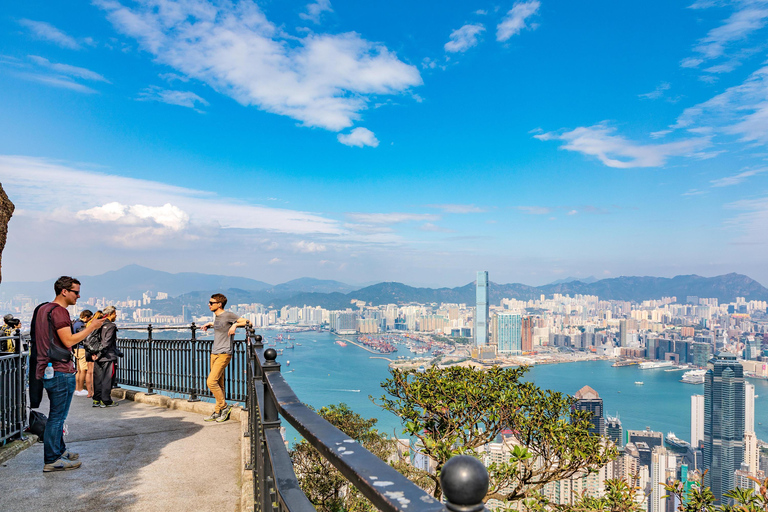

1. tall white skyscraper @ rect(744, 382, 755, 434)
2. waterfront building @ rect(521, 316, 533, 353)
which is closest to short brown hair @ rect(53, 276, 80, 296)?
tall white skyscraper @ rect(744, 382, 755, 434)

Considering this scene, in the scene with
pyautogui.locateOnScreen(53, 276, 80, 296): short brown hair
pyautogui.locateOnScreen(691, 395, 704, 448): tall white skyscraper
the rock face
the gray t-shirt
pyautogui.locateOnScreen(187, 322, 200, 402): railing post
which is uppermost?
the rock face

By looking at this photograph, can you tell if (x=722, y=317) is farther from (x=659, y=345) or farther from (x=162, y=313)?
(x=162, y=313)

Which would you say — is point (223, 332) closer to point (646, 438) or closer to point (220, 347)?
point (220, 347)

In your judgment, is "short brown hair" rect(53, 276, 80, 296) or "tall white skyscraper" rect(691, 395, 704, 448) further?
"tall white skyscraper" rect(691, 395, 704, 448)

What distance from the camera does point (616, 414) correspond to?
163 feet

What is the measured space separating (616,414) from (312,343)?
56.9 m

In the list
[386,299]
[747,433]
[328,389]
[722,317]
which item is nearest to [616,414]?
[747,433]

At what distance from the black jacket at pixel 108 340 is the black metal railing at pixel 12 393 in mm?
1847

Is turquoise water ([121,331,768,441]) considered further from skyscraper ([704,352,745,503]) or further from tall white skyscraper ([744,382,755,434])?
skyscraper ([704,352,745,503])

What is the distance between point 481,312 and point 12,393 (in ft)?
392

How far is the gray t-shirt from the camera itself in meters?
6.04

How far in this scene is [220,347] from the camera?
611 cm

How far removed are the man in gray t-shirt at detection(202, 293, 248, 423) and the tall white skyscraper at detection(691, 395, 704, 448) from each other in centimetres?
5218

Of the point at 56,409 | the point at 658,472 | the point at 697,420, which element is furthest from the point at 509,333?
the point at 56,409
